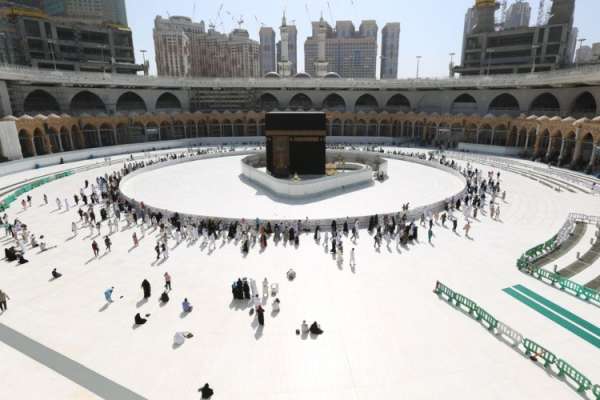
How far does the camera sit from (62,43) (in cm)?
6612

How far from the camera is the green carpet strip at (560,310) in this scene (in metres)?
11.5

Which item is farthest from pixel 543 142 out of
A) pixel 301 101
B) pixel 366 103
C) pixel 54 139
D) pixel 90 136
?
pixel 54 139

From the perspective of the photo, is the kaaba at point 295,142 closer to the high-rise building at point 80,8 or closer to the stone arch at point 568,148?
the stone arch at point 568,148

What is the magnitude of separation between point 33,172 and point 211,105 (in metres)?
33.4

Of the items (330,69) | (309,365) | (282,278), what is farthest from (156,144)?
(330,69)

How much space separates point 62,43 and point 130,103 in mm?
20913

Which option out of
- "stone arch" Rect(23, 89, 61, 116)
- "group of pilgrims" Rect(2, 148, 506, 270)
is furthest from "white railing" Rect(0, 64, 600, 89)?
"group of pilgrims" Rect(2, 148, 506, 270)

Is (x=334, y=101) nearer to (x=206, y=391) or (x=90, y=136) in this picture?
(x=90, y=136)

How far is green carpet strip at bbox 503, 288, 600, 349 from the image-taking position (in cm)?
1094

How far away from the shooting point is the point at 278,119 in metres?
29.7

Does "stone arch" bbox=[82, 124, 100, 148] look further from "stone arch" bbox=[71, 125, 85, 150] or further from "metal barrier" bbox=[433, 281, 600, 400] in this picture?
"metal barrier" bbox=[433, 281, 600, 400]

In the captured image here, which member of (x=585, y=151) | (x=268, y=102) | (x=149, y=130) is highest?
(x=268, y=102)

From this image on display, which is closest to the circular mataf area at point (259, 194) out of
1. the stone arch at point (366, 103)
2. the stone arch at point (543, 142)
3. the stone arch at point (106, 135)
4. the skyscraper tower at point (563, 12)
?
the stone arch at point (543, 142)

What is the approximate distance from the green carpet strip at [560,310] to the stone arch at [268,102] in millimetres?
57751
